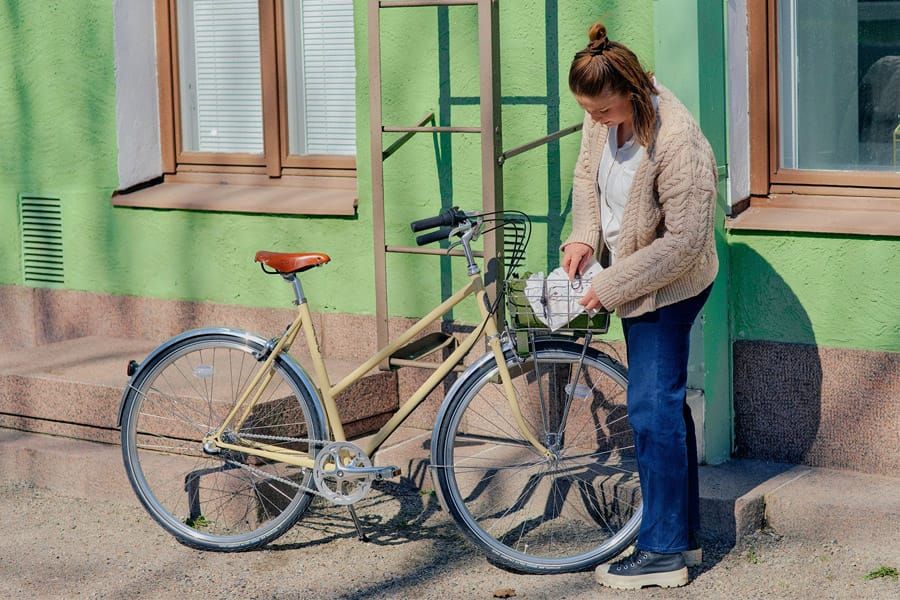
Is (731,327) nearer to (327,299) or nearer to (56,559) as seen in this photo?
(327,299)

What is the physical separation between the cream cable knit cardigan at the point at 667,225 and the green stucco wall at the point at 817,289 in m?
0.93

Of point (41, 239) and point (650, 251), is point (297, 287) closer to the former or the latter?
point (650, 251)

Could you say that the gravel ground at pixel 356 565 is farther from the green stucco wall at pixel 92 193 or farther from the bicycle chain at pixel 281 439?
the green stucco wall at pixel 92 193

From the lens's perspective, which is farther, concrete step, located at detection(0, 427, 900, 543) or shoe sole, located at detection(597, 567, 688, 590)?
concrete step, located at detection(0, 427, 900, 543)

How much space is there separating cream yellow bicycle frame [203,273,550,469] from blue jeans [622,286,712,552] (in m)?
0.64

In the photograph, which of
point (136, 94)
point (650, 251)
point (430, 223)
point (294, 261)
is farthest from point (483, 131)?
point (136, 94)

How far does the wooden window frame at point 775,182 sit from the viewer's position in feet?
18.7

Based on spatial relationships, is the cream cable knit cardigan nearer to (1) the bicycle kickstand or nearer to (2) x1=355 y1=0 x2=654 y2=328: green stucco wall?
(2) x1=355 y1=0 x2=654 y2=328: green stucco wall

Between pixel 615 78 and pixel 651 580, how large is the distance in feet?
5.59

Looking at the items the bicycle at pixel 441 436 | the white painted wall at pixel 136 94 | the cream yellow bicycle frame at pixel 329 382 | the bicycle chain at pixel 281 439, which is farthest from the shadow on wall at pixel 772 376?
the white painted wall at pixel 136 94

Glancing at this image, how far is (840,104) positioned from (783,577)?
201cm

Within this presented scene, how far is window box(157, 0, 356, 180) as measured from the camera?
23.7 feet

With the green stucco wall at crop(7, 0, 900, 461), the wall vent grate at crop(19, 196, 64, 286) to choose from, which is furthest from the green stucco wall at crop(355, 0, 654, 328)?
the wall vent grate at crop(19, 196, 64, 286)

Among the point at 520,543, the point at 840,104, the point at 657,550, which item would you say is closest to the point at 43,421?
the point at 520,543
